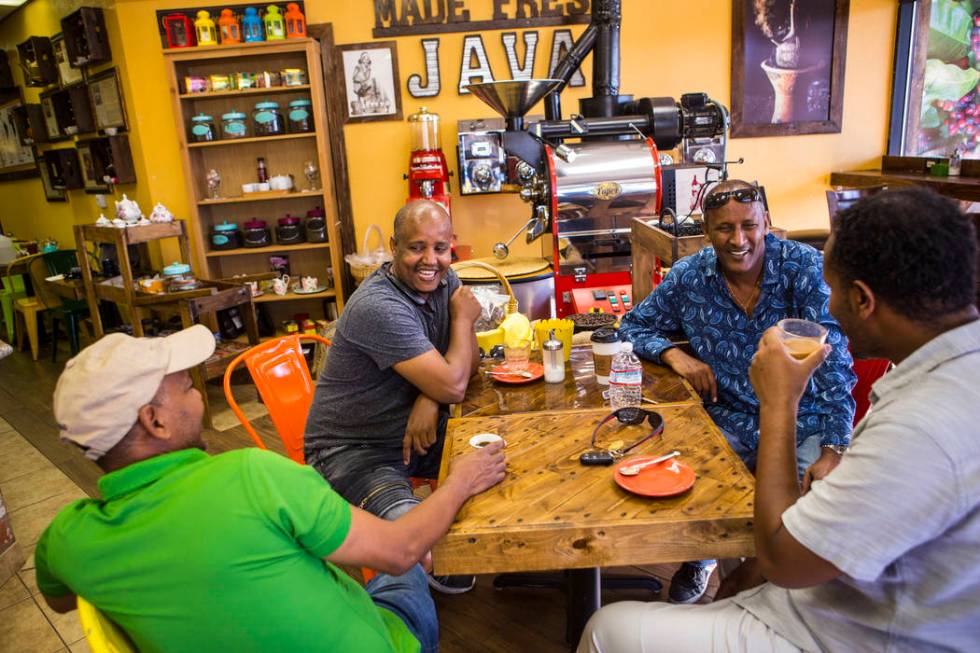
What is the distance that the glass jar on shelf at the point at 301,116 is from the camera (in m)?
5.01

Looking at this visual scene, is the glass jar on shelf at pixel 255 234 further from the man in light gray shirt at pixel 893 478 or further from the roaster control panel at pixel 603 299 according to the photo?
the man in light gray shirt at pixel 893 478

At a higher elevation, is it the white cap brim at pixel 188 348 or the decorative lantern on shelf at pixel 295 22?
the decorative lantern on shelf at pixel 295 22

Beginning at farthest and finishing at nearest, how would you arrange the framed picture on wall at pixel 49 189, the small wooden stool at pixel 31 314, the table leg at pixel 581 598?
the framed picture on wall at pixel 49 189 → the small wooden stool at pixel 31 314 → the table leg at pixel 581 598

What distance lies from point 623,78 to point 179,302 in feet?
11.6

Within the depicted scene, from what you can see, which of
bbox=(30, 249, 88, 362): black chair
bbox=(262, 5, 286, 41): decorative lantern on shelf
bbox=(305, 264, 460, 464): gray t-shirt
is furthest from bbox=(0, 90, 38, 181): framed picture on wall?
bbox=(305, 264, 460, 464): gray t-shirt

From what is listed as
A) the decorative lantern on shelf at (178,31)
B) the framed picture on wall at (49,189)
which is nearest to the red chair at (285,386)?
the decorative lantern on shelf at (178,31)

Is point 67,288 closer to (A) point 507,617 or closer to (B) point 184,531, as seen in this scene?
(A) point 507,617

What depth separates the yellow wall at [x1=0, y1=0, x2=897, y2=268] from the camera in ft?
16.3

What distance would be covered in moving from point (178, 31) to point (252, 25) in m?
0.55

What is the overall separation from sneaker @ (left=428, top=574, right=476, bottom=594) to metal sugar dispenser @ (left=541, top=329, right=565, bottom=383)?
90cm

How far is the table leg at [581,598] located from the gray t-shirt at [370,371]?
68 centimetres

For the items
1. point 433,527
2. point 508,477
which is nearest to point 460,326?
point 508,477

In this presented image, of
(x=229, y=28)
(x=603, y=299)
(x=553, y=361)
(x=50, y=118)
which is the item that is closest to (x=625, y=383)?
(x=553, y=361)

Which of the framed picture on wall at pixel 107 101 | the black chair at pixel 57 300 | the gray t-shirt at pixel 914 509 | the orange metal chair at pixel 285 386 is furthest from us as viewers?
the black chair at pixel 57 300
